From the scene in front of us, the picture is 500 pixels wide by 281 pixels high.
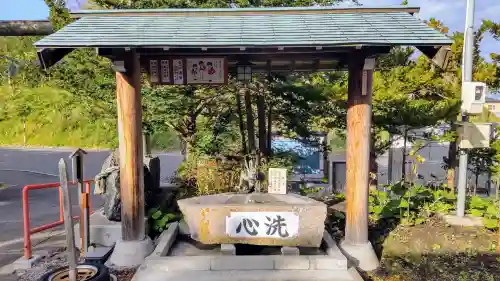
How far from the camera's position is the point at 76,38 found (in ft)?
16.1

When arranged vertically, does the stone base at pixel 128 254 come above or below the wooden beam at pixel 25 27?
below

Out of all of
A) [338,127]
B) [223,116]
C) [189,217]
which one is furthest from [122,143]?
[338,127]

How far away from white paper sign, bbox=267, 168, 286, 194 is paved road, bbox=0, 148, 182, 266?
4.45 metres

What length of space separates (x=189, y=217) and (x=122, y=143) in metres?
1.47

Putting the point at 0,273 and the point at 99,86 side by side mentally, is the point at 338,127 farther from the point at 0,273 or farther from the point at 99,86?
the point at 0,273

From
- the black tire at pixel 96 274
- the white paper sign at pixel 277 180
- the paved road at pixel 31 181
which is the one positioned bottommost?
the paved road at pixel 31 181

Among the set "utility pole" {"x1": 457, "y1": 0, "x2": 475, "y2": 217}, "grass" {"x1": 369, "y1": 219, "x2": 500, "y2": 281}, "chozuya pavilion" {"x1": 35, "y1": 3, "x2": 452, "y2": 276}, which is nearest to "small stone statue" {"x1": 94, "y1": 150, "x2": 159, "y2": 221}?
"chozuya pavilion" {"x1": 35, "y1": 3, "x2": 452, "y2": 276}

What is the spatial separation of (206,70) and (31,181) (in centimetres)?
1396

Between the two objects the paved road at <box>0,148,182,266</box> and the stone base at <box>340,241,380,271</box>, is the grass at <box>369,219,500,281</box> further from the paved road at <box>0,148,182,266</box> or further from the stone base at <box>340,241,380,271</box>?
the paved road at <box>0,148,182,266</box>

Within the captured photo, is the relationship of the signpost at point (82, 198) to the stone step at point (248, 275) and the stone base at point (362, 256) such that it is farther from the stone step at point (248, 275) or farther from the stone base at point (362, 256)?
the stone base at point (362, 256)

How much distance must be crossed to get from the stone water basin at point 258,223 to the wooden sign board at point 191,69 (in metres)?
1.99

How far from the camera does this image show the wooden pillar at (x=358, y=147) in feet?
17.4

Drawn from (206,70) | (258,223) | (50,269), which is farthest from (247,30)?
(50,269)

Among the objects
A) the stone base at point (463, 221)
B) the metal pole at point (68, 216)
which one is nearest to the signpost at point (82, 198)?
the metal pole at point (68, 216)
